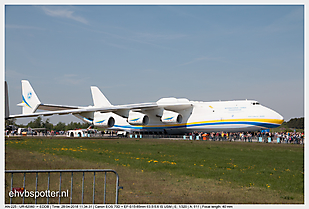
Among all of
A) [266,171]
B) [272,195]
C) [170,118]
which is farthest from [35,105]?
[272,195]

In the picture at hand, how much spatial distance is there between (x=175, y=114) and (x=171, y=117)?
2.33ft

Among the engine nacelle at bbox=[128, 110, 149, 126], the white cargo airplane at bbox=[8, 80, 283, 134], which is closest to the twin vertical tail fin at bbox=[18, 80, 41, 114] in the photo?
the white cargo airplane at bbox=[8, 80, 283, 134]

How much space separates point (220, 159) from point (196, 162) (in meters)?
2.03

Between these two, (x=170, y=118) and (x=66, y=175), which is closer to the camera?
(x=66, y=175)

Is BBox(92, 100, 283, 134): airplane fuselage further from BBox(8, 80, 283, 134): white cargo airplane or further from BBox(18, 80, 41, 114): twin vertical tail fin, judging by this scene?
Result: BBox(18, 80, 41, 114): twin vertical tail fin

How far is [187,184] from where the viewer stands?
11562mm

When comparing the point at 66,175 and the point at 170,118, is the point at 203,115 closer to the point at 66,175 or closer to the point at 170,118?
A: the point at 170,118

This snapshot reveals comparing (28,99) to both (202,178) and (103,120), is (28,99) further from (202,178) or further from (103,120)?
(202,178)

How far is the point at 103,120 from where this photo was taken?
4284 centimetres

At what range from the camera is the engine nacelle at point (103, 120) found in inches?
1683

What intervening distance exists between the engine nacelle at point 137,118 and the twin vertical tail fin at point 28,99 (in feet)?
42.4

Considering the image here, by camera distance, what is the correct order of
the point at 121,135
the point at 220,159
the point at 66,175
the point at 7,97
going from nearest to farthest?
the point at 66,175
the point at 220,159
the point at 7,97
the point at 121,135

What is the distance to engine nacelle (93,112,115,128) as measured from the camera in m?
42.8

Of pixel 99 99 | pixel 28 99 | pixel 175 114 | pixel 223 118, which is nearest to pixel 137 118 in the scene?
pixel 175 114
